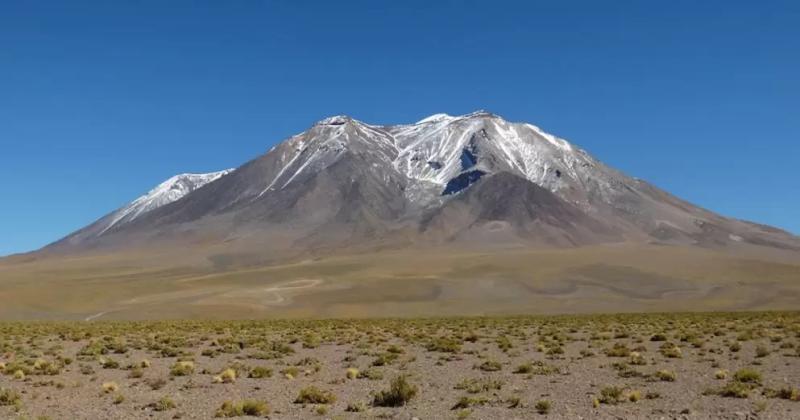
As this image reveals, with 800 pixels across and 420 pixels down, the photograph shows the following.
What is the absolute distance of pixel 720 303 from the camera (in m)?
107

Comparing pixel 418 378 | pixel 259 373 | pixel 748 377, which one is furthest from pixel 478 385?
pixel 748 377

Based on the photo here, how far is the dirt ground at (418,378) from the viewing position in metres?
17.7

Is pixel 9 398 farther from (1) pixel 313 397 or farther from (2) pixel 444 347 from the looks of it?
(2) pixel 444 347

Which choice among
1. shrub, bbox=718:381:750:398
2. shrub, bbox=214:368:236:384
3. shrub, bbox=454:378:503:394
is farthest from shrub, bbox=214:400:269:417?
shrub, bbox=718:381:750:398

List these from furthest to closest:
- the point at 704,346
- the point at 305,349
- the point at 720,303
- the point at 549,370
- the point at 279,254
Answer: the point at 279,254 → the point at 720,303 → the point at 305,349 → the point at 704,346 → the point at 549,370

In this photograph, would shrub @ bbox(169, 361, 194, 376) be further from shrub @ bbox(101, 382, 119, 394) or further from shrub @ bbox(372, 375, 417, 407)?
shrub @ bbox(372, 375, 417, 407)

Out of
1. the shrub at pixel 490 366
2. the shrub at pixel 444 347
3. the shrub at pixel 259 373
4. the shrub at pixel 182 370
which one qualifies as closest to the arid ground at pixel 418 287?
the shrub at pixel 444 347

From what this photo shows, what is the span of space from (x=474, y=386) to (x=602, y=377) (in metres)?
4.31

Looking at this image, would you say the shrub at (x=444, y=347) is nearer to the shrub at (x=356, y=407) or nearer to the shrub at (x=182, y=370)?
the shrub at (x=182, y=370)

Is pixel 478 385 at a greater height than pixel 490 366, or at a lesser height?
lesser

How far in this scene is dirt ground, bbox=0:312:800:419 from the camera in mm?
→ 17672

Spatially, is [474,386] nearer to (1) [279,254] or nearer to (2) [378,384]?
(2) [378,384]

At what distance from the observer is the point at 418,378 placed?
22922 millimetres

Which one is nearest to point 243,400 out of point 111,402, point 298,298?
point 111,402
